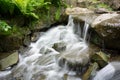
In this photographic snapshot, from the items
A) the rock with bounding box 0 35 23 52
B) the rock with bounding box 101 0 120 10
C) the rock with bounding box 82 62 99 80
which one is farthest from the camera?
the rock with bounding box 101 0 120 10

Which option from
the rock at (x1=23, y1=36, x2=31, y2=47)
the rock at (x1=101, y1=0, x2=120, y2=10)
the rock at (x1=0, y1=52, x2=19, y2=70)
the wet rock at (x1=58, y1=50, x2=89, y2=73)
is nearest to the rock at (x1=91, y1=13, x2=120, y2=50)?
the wet rock at (x1=58, y1=50, x2=89, y2=73)

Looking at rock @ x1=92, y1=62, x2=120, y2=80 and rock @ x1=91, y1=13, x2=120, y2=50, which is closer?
rock @ x1=92, y1=62, x2=120, y2=80

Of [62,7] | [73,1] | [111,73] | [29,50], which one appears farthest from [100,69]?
[73,1]

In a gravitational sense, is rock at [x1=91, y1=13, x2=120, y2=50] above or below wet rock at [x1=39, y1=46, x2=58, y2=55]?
above

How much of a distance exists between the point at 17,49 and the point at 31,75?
4.73 feet

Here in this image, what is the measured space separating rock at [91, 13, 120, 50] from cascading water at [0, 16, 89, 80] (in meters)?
0.73

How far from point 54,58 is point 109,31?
1854 millimetres

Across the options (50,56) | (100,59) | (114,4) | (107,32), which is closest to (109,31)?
(107,32)

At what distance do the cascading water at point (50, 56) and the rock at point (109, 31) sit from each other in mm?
730

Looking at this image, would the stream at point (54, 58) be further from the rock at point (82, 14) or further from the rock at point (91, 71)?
the rock at point (82, 14)

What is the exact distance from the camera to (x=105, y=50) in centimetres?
697

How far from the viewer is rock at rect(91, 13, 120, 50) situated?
650 cm

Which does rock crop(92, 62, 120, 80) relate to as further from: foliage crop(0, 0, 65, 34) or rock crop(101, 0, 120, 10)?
rock crop(101, 0, 120, 10)

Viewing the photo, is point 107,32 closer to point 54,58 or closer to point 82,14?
point 54,58
